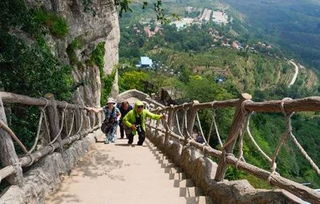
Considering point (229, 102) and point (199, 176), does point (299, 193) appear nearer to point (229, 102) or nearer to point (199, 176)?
point (229, 102)

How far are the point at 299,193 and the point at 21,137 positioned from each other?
439 centimetres

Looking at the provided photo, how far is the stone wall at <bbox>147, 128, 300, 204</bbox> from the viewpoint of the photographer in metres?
3.48

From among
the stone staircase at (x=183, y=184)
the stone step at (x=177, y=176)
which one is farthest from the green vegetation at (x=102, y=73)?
the stone step at (x=177, y=176)

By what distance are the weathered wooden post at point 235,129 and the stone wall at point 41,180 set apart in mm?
2050

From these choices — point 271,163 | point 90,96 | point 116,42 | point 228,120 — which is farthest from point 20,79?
point 228,120

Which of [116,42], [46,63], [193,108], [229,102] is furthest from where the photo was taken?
[116,42]

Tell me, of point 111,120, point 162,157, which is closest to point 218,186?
point 162,157

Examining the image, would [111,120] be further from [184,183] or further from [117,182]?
[184,183]

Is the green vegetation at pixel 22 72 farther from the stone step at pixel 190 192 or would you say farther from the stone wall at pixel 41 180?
the stone step at pixel 190 192

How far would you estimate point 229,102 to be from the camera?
16.1 feet

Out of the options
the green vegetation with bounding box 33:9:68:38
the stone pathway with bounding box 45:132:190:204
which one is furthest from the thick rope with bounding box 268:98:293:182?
the green vegetation with bounding box 33:9:68:38

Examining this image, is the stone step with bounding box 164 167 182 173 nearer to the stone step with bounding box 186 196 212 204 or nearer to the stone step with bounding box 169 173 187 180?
the stone step with bounding box 169 173 187 180

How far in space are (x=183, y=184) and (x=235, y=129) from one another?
1.72m

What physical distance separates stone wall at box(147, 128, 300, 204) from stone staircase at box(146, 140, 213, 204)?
0.08m
